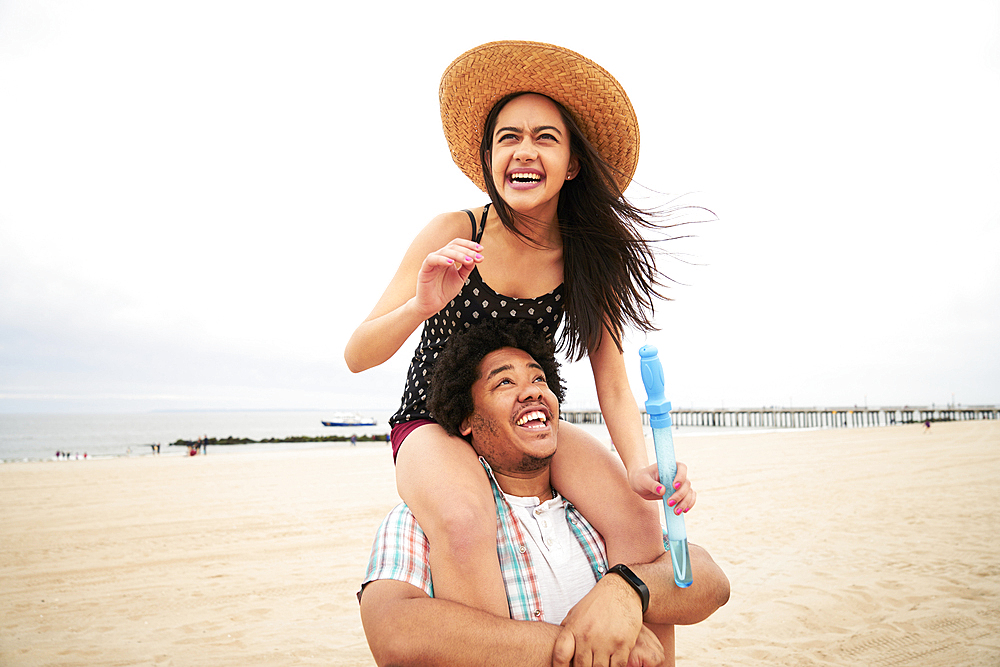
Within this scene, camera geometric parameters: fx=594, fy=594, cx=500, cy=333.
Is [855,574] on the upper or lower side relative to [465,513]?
lower

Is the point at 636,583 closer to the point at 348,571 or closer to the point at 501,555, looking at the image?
the point at 501,555

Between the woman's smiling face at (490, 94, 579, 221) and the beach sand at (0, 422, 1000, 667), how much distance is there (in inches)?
171

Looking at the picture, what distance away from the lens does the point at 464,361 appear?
2.93m

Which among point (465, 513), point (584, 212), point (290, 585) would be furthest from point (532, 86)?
point (290, 585)

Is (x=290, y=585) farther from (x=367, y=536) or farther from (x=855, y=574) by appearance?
(x=855, y=574)

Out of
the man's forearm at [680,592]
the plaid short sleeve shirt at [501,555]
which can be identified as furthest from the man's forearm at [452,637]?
the man's forearm at [680,592]

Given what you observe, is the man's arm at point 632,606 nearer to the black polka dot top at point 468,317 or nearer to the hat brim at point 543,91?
the black polka dot top at point 468,317

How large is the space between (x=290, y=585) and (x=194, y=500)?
31.4ft

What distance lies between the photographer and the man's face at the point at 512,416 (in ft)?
9.23

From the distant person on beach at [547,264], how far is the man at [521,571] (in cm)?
14

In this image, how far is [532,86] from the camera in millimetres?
3066

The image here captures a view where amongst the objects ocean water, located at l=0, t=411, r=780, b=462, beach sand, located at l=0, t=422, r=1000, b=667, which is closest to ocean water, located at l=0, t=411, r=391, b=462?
ocean water, located at l=0, t=411, r=780, b=462

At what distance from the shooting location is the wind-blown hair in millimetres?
2891

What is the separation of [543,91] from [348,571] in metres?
7.45
